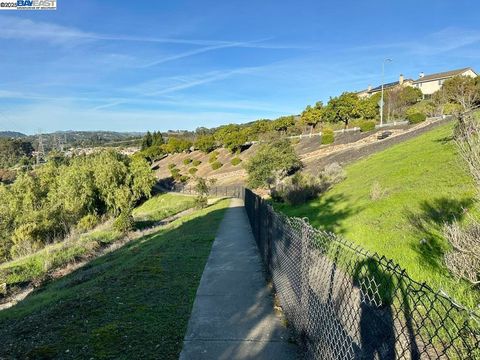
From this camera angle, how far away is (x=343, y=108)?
54.6 m

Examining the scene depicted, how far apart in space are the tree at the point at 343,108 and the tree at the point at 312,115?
4.93 m

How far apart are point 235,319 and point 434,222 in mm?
5256

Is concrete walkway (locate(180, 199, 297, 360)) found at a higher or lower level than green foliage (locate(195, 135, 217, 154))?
lower

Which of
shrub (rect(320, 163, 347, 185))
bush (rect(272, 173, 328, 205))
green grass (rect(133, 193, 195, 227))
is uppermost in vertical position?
shrub (rect(320, 163, 347, 185))

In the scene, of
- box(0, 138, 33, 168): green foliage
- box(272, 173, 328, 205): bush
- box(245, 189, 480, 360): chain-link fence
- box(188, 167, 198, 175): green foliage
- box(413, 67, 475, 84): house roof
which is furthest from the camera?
box(0, 138, 33, 168): green foliage

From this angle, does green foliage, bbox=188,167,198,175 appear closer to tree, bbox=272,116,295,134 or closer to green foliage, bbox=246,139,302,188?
tree, bbox=272,116,295,134

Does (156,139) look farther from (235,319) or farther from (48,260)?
(235,319)

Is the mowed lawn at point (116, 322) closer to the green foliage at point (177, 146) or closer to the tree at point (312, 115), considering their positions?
the tree at point (312, 115)

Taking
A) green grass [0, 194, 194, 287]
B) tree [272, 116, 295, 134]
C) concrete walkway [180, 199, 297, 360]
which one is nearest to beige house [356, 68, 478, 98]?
tree [272, 116, 295, 134]

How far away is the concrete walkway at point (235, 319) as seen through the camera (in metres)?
4.66

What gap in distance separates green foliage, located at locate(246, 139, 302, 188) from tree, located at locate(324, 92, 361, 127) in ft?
80.4

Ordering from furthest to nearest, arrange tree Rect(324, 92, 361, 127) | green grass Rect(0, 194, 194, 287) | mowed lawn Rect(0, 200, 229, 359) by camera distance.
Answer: tree Rect(324, 92, 361, 127), green grass Rect(0, 194, 194, 287), mowed lawn Rect(0, 200, 229, 359)

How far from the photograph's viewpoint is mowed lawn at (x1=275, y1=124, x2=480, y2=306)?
637 cm

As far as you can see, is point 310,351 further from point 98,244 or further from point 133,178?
point 133,178
